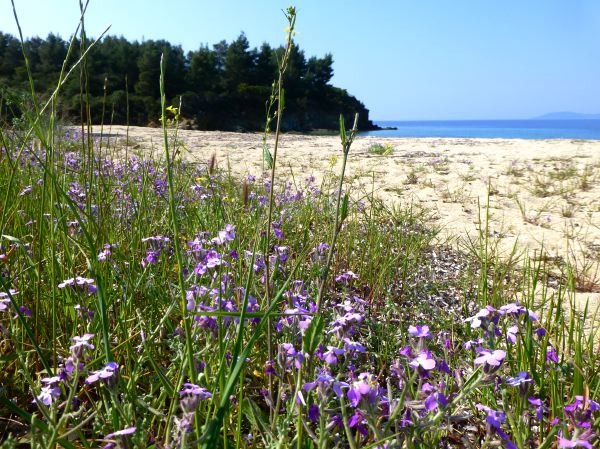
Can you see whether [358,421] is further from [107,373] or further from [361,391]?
[107,373]

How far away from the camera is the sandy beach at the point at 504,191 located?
3.41m

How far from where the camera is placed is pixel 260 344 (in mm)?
1630

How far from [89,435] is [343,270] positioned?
162 cm

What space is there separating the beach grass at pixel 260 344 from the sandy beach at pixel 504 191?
41 centimetres

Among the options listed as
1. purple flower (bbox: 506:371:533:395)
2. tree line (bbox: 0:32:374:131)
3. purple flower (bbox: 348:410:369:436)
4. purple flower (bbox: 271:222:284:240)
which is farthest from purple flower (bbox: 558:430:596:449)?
tree line (bbox: 0:32:374:131)

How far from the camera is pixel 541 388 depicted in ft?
4.39

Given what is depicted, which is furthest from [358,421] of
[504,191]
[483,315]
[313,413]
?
[504,191]

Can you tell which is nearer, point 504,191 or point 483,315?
point 483,315

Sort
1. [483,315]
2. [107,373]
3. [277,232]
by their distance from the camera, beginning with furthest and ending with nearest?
[277,232], [483,315], [107,373]

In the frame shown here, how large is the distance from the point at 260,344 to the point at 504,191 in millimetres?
4713

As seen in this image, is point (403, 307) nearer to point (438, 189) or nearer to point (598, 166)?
point (438, 189)

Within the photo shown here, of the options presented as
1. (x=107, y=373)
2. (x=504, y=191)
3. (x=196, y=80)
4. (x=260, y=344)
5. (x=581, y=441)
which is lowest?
(x=260, y=344)

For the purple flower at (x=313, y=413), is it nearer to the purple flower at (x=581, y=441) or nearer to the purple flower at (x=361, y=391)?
the purple flower at (x=361, y=391)

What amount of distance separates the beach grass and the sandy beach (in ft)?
1.35
